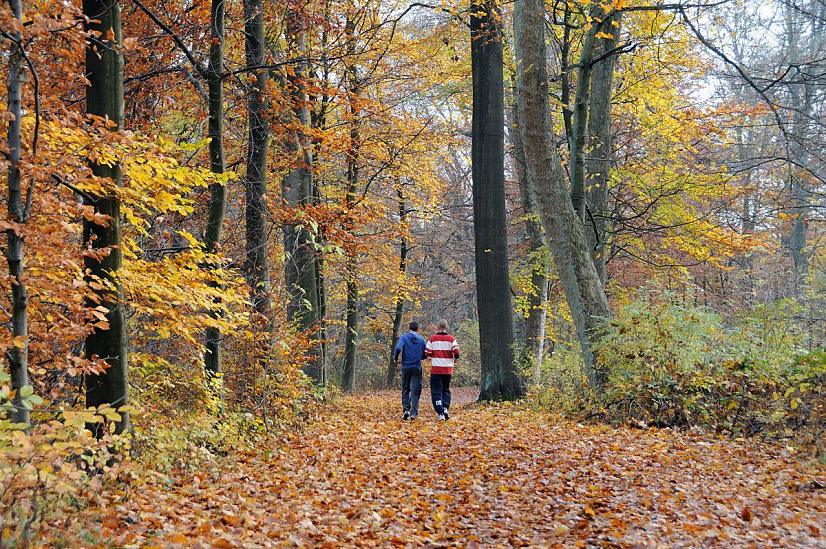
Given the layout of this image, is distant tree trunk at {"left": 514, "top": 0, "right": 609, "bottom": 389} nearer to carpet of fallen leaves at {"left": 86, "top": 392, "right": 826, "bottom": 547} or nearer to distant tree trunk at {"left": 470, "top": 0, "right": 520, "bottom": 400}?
carpet of fallen leaves at {"left": 86, "top": 392, "right": 826, "bottom": 547}

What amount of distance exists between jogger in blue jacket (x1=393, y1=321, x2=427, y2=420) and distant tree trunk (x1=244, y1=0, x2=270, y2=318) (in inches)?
129

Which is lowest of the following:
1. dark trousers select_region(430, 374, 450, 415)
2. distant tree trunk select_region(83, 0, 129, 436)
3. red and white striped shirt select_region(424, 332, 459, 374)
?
dark trousers select_region(430, 374, 450, 415)

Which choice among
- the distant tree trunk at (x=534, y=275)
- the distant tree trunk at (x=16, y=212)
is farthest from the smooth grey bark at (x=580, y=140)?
the distant tree trunk at (x=16, y=212)

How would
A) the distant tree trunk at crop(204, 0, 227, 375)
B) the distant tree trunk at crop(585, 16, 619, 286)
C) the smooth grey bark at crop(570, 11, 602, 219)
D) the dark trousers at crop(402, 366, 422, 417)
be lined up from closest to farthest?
the distant tree trunk at crop(204, 0, 227, 375), the dark trousers at crop(402, 366, 422, 417), the smooth grey bark at crop(570, 11, 602, 219), the distant tree trunk at crop(585, 16, 619, 286)

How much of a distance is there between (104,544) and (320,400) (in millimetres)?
9484

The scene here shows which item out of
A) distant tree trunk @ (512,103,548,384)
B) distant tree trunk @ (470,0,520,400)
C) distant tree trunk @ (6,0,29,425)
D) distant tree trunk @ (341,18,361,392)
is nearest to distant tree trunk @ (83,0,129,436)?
distant tree trunk @ (6,0,29,425)

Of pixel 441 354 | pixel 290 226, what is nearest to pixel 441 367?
pixel 441 354

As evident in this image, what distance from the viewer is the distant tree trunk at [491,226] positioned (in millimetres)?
15008

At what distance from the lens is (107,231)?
670 cm

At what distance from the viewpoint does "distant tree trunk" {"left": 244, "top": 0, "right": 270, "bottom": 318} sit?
1117 centimetres

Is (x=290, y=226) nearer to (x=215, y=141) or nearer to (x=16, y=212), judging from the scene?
(x=215, y=141)

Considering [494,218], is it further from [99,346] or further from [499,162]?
[99,346]

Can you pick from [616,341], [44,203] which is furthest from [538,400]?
[44,203]

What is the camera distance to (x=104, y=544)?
4434 mm
